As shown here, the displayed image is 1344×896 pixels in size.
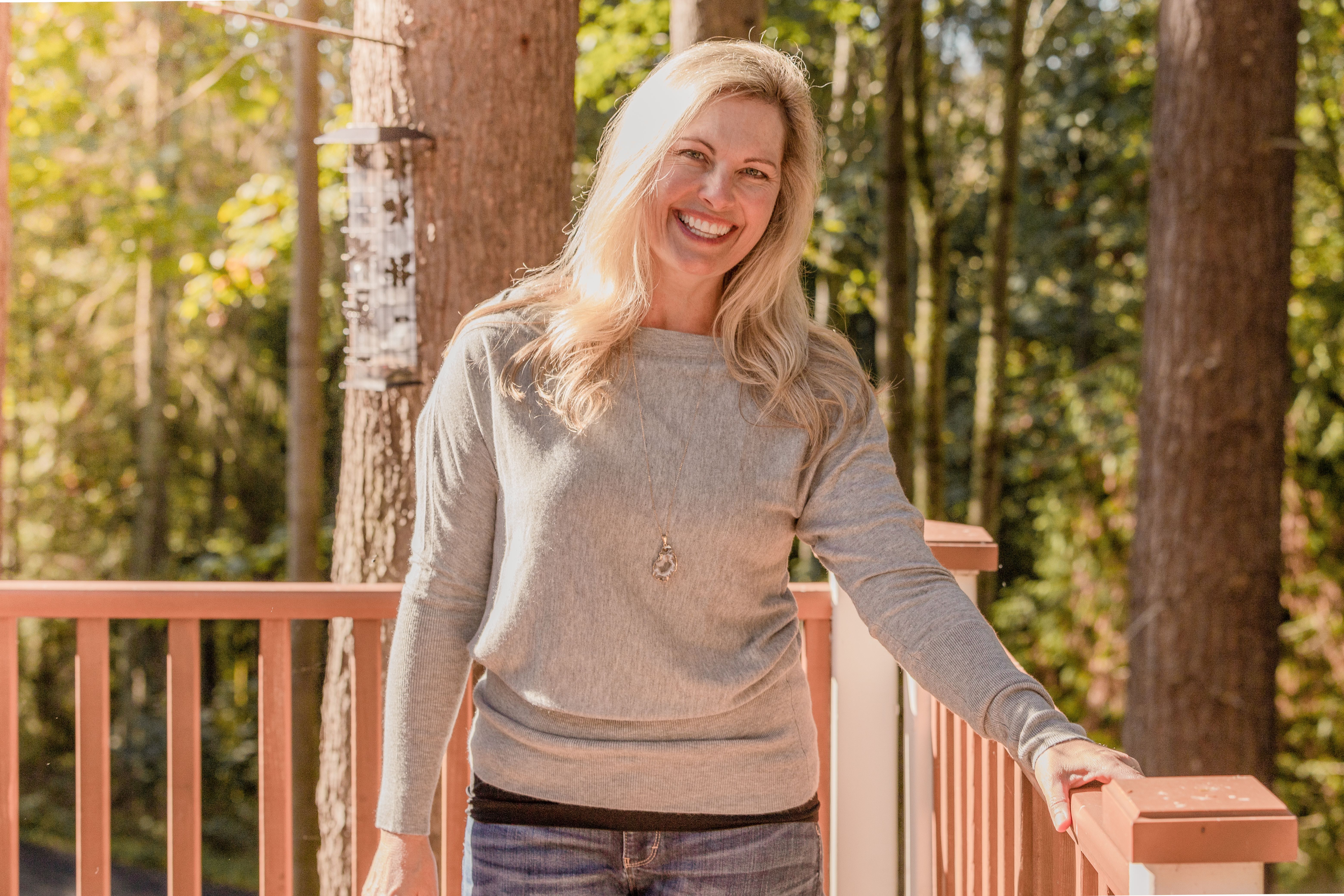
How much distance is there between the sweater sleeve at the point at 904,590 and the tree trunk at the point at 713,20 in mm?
1642

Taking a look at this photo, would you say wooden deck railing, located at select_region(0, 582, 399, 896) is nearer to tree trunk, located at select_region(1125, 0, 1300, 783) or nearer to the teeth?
the teeth

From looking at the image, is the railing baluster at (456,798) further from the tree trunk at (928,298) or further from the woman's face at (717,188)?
the tree trunk at (928,298)

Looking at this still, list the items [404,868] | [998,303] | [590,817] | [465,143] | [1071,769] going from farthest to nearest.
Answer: [998,303] → [465,143] → [404,868] → [590,817] → [1071,769]

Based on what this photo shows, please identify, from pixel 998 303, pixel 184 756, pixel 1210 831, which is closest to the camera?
pixel 1210 831

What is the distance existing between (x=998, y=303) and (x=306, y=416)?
14.5ft

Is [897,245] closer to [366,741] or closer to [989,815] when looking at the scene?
[366,741]

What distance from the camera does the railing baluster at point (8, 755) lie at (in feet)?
7.11

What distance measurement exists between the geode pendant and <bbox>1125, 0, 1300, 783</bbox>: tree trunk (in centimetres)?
318

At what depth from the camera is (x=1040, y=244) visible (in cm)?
941

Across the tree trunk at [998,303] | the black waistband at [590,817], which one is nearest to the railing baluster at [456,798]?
the black waistband at [590,817]

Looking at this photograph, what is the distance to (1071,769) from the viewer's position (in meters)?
1.24

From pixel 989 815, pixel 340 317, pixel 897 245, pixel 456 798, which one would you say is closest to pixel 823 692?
pixel 989 815

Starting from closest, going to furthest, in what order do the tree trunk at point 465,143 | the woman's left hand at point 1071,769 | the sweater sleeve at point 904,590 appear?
the woman's left hand at point 1071,769 → the sweater sleeve at point 904,590 → the tree trunk at point 465,143

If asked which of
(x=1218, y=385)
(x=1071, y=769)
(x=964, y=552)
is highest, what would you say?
(x=1218, y=385)
